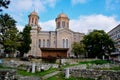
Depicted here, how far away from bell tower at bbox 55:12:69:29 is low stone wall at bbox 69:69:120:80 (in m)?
46.0

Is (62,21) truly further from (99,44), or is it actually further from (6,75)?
(6,75)

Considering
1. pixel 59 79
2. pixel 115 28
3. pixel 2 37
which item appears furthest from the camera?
pixel 115 28

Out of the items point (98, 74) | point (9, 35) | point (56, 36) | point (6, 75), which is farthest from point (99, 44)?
point (6, 75)

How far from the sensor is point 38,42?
64.4 m

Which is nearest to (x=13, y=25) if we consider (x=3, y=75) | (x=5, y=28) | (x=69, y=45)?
(x=5, y=28)

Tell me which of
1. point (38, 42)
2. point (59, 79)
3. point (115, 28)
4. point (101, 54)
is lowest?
point (59, 79)

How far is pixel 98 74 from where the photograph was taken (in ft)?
61.5

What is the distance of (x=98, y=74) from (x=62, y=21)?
48654 mm

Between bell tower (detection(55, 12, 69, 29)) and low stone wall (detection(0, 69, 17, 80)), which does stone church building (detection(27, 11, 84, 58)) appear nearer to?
bell tower (detection(55, 12, 69, 29))

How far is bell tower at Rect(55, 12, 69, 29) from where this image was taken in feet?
217

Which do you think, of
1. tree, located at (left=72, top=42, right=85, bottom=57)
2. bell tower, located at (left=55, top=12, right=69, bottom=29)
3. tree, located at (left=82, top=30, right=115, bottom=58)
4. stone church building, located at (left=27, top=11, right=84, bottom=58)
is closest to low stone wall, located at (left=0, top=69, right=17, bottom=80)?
tree, located at (left=72, top=42, right=85, bottom=57)

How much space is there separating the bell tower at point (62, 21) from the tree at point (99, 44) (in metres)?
15.3

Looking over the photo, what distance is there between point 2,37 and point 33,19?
90.3 feet

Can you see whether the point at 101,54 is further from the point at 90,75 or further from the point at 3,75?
the point at 3,75
